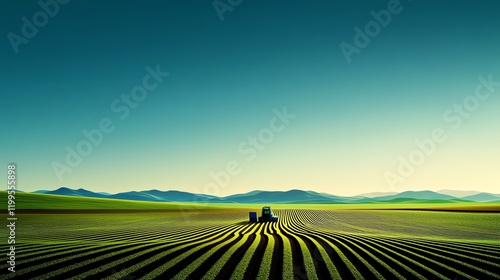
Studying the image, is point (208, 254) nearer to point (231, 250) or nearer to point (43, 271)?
point (231, 250)

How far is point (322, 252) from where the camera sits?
14.9m

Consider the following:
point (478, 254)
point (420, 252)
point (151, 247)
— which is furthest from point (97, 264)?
point (478, 254)

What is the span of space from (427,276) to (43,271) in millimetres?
12554

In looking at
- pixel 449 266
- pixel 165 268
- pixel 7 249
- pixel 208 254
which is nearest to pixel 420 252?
pixel 449 266

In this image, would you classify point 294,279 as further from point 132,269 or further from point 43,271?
point 43,271

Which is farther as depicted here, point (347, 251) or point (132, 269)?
point (347, 251)

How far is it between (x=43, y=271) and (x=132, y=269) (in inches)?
110

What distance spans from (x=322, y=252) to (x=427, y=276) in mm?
4909

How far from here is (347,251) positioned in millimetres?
15430

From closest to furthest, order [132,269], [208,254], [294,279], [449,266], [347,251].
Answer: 1. [294,279]
2. [132,269]
3. [449,266]
4. [208,254]
5. [347,251]

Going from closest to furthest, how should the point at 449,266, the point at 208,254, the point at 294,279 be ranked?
the point at 294,279 < the point at 449,266 < the point at 208,254

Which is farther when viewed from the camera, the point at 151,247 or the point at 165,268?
the point at 151,247

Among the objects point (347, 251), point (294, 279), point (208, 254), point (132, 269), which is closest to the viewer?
point (294, 279)

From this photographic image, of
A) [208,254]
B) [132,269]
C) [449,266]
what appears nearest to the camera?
[132,269]
